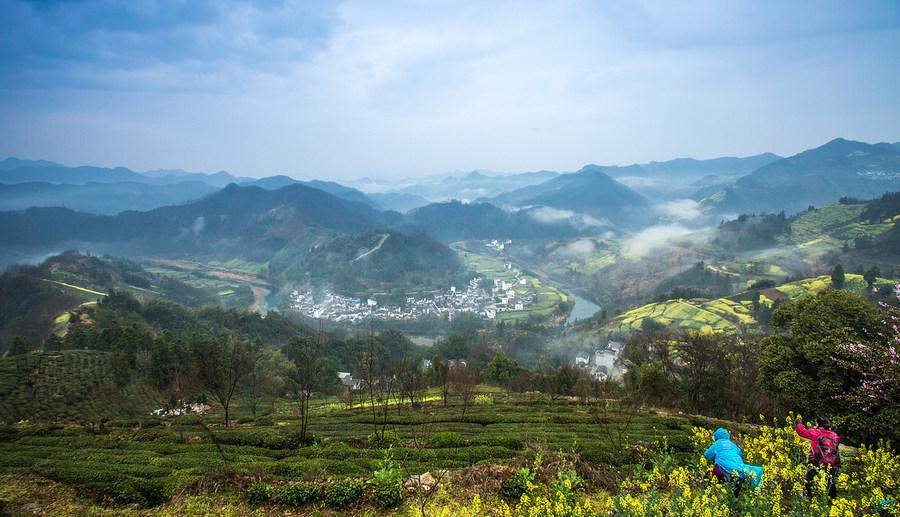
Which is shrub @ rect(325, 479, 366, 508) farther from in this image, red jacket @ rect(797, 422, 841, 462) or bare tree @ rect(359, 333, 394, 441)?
red jacket @ rect(797, 422, 841, 462)

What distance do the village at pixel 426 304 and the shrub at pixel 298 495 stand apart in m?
119

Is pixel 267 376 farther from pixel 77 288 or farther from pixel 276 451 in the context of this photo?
pixel 77 288

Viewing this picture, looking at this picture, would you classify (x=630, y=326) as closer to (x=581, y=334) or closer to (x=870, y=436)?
(x=581, y=334)

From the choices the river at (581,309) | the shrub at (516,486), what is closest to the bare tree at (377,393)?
the shrub at (516,486)

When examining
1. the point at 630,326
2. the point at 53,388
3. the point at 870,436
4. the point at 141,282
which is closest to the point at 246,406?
the point at 53,388

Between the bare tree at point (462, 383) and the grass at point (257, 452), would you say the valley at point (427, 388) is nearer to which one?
the grass at point (257, 452)

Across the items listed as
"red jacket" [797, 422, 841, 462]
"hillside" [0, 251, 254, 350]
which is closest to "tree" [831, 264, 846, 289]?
"red jacket" [797, 422, 841, 462]

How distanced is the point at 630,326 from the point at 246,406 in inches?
3287

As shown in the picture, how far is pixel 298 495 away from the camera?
1020cm

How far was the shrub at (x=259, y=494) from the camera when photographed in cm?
1018

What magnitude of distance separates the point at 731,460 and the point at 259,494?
11857mm

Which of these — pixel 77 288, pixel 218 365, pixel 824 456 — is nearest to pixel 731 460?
pixel 824 456

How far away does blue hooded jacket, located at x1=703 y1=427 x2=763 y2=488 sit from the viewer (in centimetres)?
802

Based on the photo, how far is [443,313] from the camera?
5384 inches
